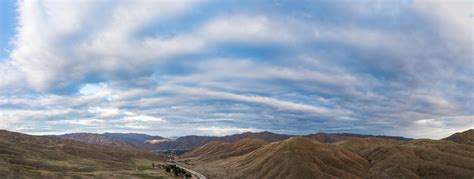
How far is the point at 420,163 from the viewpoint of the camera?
164 metres

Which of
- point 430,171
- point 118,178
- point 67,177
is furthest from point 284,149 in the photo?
point 67,177

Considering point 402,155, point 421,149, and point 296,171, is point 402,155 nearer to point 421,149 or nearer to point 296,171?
point 421,149

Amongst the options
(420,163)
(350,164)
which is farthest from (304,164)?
(420,163)

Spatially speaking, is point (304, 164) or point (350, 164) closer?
point (304, 164)

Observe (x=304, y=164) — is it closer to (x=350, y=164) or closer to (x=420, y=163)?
(x=350, y=164)

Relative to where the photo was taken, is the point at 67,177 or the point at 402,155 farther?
the point at 402,155

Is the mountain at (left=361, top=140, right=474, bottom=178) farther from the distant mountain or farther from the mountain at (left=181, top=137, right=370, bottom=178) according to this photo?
the mountain at (left=181, top=137, right=370, bottom=178)

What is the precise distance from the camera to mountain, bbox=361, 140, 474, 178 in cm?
15088

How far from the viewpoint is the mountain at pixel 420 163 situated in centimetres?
15088

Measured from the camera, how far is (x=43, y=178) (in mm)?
109438

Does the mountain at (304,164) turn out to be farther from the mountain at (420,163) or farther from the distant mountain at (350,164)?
the mountain at (420,163)

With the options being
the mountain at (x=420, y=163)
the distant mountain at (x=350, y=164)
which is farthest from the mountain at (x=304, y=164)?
the mountain at (x=420, y=163)

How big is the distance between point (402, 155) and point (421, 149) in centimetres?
1842

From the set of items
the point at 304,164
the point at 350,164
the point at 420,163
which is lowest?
the point at 350,164
